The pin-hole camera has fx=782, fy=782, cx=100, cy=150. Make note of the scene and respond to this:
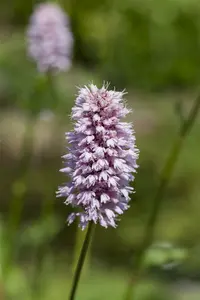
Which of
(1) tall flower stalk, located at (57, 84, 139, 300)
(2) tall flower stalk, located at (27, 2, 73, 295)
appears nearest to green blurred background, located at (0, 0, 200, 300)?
(2) tall flower stalk, located at (27, 2, 73, 295)

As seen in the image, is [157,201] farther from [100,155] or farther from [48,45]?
[100,155]

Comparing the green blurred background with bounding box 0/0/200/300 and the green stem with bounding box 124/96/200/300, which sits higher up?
the green blurred background with bounding box 0/0/200/300

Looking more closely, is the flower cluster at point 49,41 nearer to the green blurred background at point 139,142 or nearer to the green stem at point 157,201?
A: the green blurred background at point 139,142

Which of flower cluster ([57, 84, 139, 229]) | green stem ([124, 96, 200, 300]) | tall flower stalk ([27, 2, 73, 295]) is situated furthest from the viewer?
tall flower stalk ([27, 2, 73, 295])

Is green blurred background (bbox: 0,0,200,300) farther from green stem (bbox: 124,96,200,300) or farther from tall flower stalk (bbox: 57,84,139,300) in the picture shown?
tall flower stalk (bbox: 57,84,139,300)

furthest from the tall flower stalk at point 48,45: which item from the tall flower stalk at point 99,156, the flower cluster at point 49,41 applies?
the tall flower stalk at point 99,156

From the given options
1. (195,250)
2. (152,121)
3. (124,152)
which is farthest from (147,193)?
(124,152)

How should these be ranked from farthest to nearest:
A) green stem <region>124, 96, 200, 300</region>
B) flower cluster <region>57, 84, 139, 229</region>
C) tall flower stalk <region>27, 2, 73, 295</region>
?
1. tall flower stalk <region>27, 2, 73, 295</region>
2. green stem <region>124, 96, 200, 300</region>
3. flower cluster <region>57, 84, 139, 229</region>
